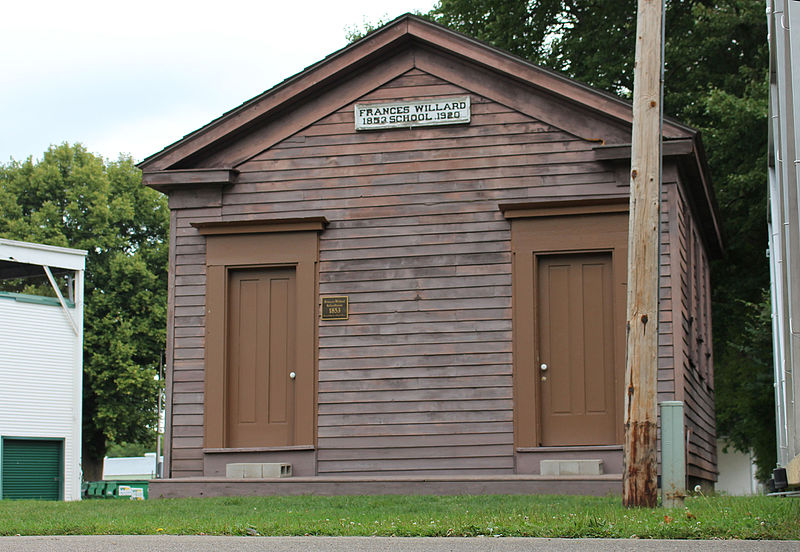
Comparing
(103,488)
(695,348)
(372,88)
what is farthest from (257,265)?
(103,488)

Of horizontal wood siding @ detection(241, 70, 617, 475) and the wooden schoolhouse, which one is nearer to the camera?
the wooden schoolhouse

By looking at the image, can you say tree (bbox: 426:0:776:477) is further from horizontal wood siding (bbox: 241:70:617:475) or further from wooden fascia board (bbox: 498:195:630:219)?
horizontal wood siding (bbox: 241:70:617:475)

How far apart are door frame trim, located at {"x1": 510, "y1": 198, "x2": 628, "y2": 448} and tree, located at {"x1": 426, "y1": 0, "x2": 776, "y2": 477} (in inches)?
283

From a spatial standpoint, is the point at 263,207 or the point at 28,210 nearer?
the point at 263,207

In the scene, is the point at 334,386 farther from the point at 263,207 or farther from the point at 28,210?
the point at 28,210

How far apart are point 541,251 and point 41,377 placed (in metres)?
23.6

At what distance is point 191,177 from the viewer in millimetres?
15133

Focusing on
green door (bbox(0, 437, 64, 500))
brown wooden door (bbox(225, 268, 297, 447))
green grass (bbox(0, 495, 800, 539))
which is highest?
brown wooden door (bbox(225, 268, 297, 447))

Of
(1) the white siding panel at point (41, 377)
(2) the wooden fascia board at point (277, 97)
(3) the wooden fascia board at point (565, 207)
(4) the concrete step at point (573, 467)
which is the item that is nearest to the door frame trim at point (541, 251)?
(3) the wooden fascia board at point (565, 207)

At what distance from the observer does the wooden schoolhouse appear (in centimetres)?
1391

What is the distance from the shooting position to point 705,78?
26000 mm

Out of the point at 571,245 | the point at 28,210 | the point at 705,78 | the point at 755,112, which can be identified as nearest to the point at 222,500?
the point at 571,245

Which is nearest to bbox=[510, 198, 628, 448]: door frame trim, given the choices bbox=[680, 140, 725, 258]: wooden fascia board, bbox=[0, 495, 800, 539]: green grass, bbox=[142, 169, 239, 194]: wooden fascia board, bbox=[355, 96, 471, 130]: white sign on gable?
bbox=[680, 140, 725, 258]: wooden fascia board

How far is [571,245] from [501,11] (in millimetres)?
15932
